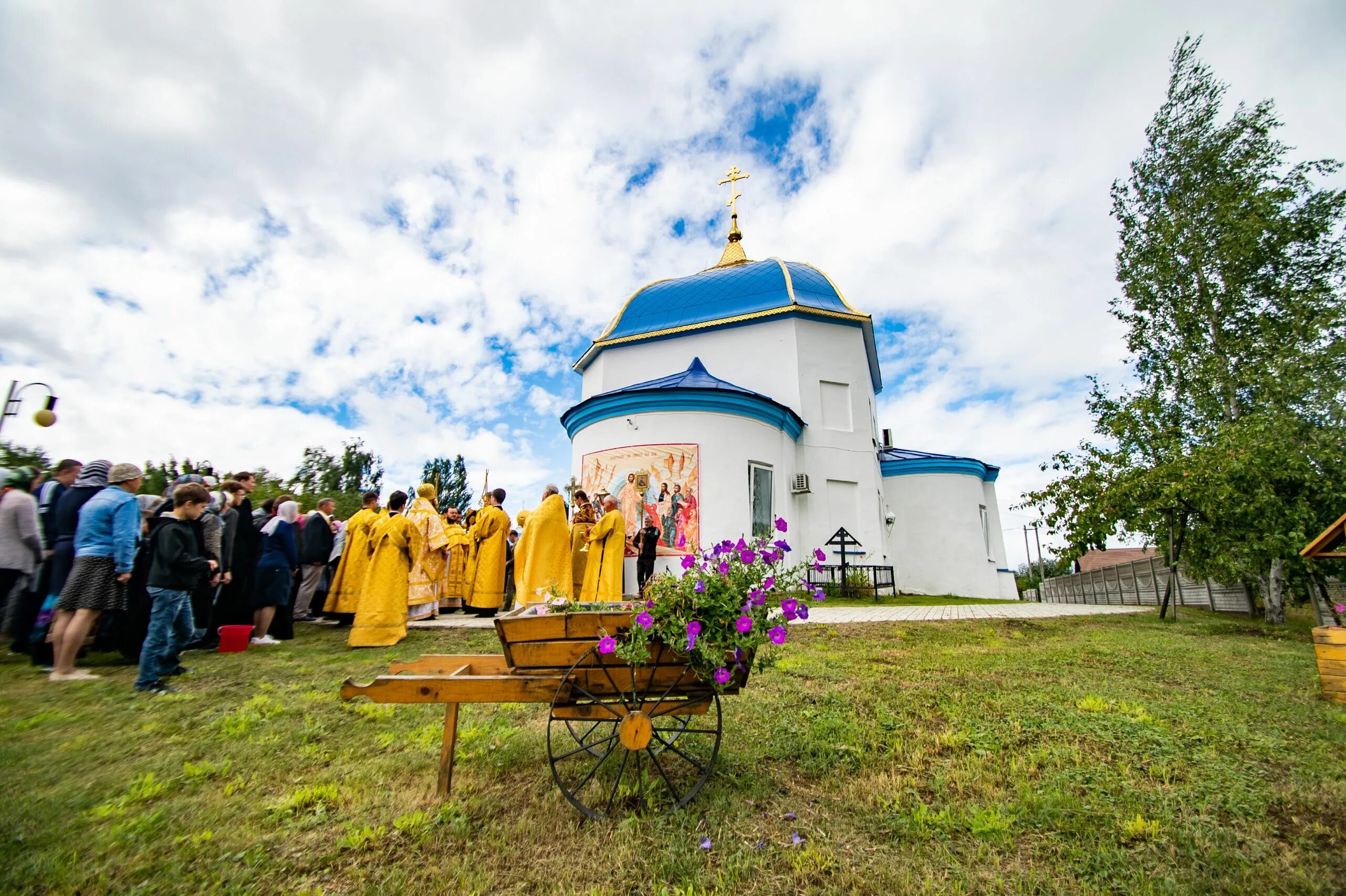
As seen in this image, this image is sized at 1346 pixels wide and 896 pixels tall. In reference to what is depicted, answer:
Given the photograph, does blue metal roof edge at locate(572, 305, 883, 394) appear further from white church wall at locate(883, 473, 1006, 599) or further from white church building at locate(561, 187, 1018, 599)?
white church wall at locate(883, 473, 1006, 599)

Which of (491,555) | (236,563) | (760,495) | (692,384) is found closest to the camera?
(236,563)

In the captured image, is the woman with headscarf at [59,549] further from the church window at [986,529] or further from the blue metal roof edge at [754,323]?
the church window at [986,529]

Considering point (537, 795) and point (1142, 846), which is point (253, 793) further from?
point (1142, 846)

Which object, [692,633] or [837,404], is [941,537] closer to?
[837,404]

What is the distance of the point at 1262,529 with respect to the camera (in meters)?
9.14

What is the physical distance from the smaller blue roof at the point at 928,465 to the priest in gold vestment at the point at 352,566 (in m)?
17.3

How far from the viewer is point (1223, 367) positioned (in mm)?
13688

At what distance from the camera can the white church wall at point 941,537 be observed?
20.5 m

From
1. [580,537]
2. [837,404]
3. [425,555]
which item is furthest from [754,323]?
[425,555]

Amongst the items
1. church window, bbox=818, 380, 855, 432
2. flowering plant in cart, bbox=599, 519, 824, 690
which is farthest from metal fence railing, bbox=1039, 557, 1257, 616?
flowering plant in cart, bbox=599, 519, 824, 690

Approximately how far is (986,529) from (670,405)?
14620 millimetres

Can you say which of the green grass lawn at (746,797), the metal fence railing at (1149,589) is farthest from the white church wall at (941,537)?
the green grass lawn at (746,797)

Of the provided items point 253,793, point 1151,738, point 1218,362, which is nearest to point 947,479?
point 1218,362

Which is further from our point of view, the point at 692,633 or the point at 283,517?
the point at 283,517
